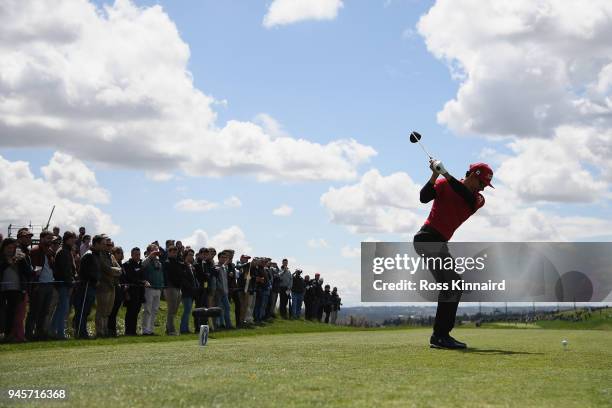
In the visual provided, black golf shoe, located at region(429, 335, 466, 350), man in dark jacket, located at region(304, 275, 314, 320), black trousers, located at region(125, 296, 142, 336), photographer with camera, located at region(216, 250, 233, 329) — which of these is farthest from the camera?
man in dark jacket, located at region(304, 275, 314, 320)

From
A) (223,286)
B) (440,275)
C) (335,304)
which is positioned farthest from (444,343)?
(335,304)

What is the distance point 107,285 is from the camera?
742 inches

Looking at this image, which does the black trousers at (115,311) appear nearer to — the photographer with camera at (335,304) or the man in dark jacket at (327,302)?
the man in dark jacket at (327,302)

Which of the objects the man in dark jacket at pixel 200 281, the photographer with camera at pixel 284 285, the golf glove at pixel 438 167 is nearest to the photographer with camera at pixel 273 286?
the photographer with camera at pixel 284 285

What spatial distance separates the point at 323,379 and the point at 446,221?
16.6 feet

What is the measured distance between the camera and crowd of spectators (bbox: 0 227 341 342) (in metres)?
16.5

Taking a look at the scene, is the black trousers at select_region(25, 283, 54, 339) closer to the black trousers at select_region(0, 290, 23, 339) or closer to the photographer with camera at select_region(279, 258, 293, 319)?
the black trousers at select_region(0, 290, 23, 339)

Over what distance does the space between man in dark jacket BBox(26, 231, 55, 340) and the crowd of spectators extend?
0.08 ft

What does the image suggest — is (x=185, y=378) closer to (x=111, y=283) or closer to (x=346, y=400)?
(x=346, y=400)

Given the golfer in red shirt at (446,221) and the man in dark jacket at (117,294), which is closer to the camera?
the golfer in red shirt at (446,221)

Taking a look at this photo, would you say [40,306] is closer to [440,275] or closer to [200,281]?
[200,281]

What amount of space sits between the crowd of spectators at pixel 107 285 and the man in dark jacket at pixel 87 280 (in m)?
0.02

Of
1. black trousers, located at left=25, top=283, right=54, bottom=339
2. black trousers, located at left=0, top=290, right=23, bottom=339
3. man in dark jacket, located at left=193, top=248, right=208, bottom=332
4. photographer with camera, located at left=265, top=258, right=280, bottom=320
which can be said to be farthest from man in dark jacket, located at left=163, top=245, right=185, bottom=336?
photographer with camera, located at left=265, top=258, right=280, bottom=320

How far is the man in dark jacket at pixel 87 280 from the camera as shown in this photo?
18.1m
